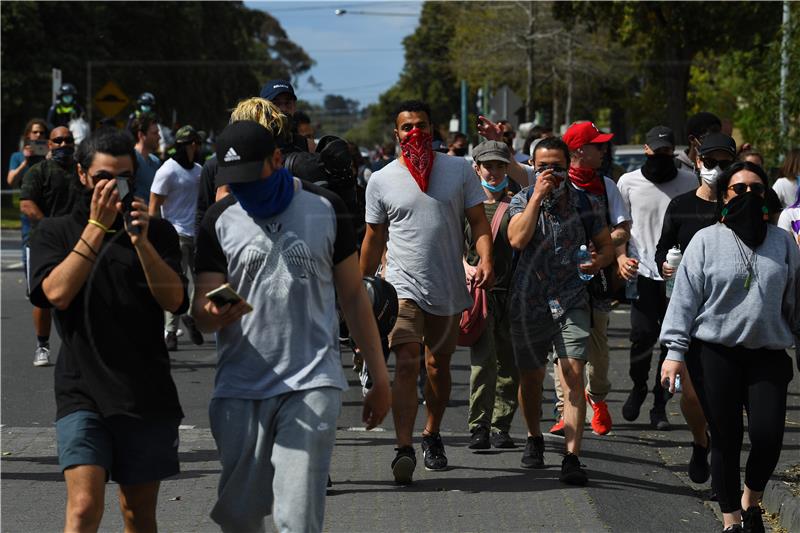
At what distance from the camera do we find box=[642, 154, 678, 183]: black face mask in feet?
30.1

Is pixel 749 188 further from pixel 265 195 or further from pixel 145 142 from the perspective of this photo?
pixel 145 142

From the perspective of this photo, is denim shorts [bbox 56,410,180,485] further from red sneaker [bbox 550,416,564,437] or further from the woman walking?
red sneaker [bbox 550,416,564,437]

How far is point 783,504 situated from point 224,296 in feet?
11.8

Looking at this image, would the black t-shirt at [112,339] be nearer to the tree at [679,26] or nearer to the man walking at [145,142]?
the man walking at [145,142]

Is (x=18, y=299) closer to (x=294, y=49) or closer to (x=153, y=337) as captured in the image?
(x=153, y=337)

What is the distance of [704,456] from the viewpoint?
292 inches

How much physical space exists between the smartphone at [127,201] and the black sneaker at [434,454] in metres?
3.50

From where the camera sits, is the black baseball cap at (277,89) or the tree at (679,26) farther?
the tree at (679,26)

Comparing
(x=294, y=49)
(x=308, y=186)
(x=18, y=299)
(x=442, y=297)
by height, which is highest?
(x=294, y=49)

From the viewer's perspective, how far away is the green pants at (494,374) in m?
8.38

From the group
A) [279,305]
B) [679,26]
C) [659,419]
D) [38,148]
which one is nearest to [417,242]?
[279,305]

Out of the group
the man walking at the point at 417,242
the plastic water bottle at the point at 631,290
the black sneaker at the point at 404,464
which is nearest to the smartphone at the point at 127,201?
the man walking at the point at 417,242

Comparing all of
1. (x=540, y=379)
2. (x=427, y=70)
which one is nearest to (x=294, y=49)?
(x=427, y=70)

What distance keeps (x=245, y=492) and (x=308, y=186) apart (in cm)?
110
